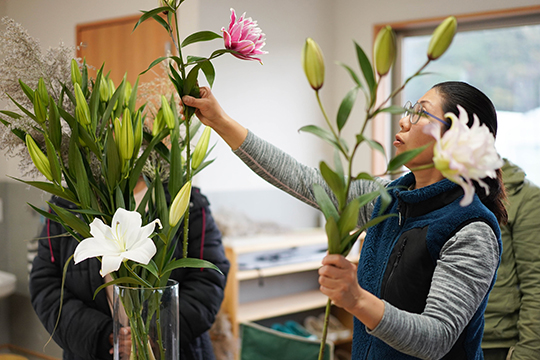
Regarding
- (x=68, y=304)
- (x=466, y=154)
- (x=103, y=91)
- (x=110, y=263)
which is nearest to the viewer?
(x=466, y=154)

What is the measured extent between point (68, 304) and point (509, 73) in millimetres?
2893

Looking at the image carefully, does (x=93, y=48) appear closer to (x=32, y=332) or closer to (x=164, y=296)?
(x=32, y=332)

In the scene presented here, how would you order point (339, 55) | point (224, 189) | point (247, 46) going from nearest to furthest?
point (247, 46)
point (224, 189)
point (339, 55)

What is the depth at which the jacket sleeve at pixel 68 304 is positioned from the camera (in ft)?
4.50

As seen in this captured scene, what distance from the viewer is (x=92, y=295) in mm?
1474

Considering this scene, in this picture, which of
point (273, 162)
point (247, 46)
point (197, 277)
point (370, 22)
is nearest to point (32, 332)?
A: point (197, 277)

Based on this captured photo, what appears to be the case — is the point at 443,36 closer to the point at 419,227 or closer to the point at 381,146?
the point at 381,146

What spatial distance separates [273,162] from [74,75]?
0.43m

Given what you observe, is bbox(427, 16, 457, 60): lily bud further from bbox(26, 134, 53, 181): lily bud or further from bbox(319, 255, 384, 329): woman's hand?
bbox(26, 134, 53, 181): lily bud

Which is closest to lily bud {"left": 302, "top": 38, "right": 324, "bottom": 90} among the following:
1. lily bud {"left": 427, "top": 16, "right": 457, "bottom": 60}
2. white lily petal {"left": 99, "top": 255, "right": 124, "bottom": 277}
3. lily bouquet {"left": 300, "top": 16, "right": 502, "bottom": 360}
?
lily bouquet {"left": 300, "top": 16, "right": 502, "bottom": 360}

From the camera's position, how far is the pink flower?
78 cm

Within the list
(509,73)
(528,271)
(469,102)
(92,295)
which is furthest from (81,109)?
(509,73)

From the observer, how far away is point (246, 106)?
3.37 m

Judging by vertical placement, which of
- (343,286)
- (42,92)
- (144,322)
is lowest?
(144,322)
